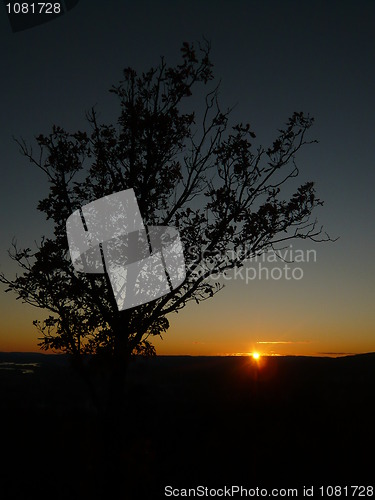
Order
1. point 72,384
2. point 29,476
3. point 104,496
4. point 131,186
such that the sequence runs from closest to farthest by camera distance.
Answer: point 104,496 < point 131,186 < point 29,476 < point 72,384

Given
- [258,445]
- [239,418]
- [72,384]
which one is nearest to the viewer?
[258,445]

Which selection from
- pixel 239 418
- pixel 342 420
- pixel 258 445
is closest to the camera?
pixel 258 445

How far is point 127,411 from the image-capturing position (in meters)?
42.3

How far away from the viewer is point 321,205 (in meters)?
15.5

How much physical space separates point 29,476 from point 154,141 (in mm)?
16241

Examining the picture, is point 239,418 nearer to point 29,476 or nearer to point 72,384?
point 29,476

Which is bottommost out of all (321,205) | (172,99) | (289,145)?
(321,205)

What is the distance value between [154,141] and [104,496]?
11280mm

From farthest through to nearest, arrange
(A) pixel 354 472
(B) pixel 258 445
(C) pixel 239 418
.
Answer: (C) pixel 239 418, (B) pixel 258 445, (A) pixel 354 472

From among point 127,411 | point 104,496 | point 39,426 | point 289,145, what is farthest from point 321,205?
point 39,426

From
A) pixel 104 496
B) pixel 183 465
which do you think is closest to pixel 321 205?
pixel 104 496

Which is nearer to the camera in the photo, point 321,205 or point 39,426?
point 321,205

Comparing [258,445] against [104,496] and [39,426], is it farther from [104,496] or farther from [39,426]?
[39,426]

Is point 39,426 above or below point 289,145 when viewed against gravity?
below
